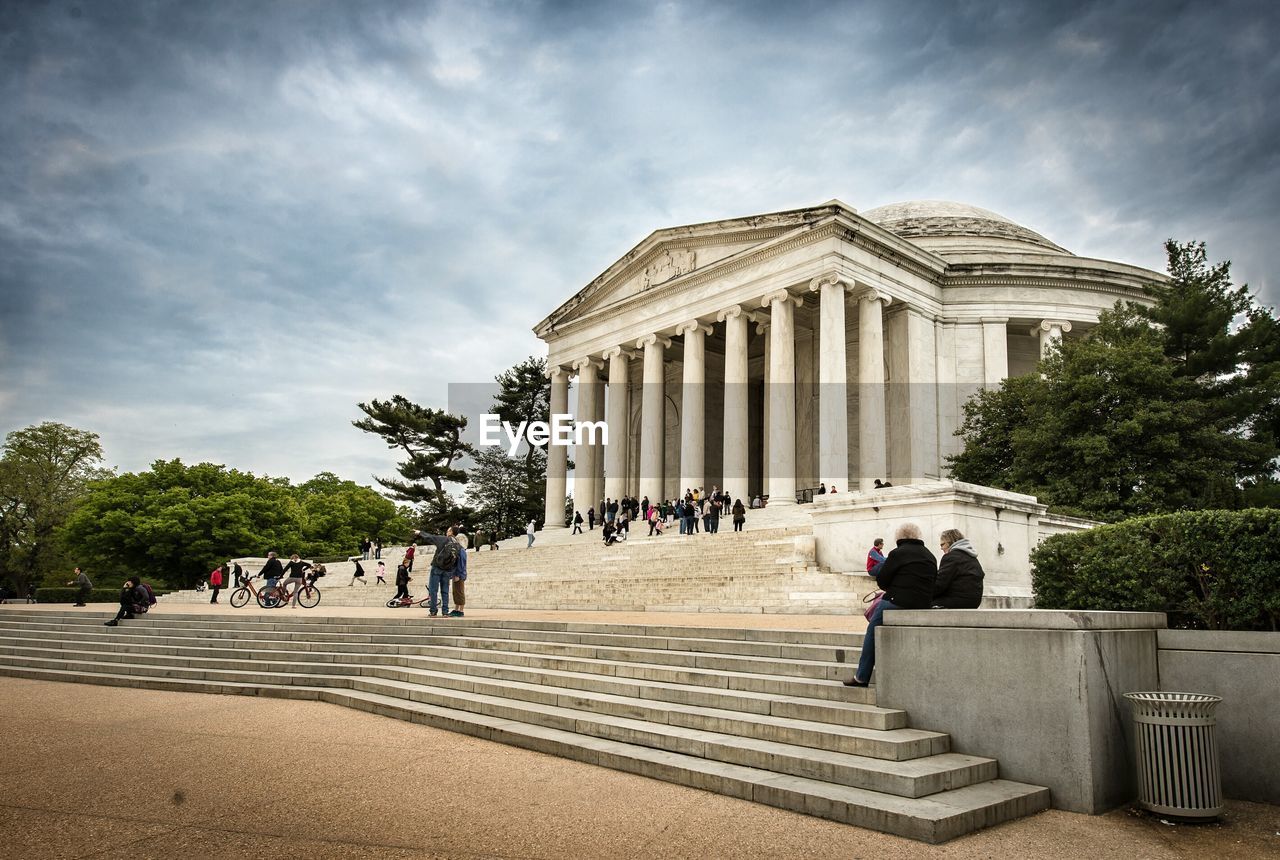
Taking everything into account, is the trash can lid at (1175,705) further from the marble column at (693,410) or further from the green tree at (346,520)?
the green tree at (346,520)

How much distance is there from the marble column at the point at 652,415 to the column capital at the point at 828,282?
10.4m

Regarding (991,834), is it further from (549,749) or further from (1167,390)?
(1167,390)

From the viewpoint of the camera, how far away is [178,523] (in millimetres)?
53281

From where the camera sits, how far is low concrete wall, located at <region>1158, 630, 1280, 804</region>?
286 inches

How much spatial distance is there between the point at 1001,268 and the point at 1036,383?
14.2 m

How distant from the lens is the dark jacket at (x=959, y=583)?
9.04 metres

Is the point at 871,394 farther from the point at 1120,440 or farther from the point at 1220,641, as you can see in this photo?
the point at 1220,641

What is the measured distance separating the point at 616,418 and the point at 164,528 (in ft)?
98.0

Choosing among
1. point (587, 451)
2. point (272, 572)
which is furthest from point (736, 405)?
point (272, 572)

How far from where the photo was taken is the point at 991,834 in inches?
253

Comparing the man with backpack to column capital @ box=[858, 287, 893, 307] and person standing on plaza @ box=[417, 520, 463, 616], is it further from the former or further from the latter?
column capital @ box=[858, 287, 893, 307]

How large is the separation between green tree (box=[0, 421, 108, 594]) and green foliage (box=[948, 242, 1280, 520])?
215ft

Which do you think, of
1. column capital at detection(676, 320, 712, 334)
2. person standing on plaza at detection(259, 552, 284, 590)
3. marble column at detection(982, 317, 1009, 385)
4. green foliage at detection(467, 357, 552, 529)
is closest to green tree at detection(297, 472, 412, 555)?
green foliage at detection(467, 357, 552, 529)

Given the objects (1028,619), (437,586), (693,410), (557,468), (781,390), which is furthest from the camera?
(557,468)
